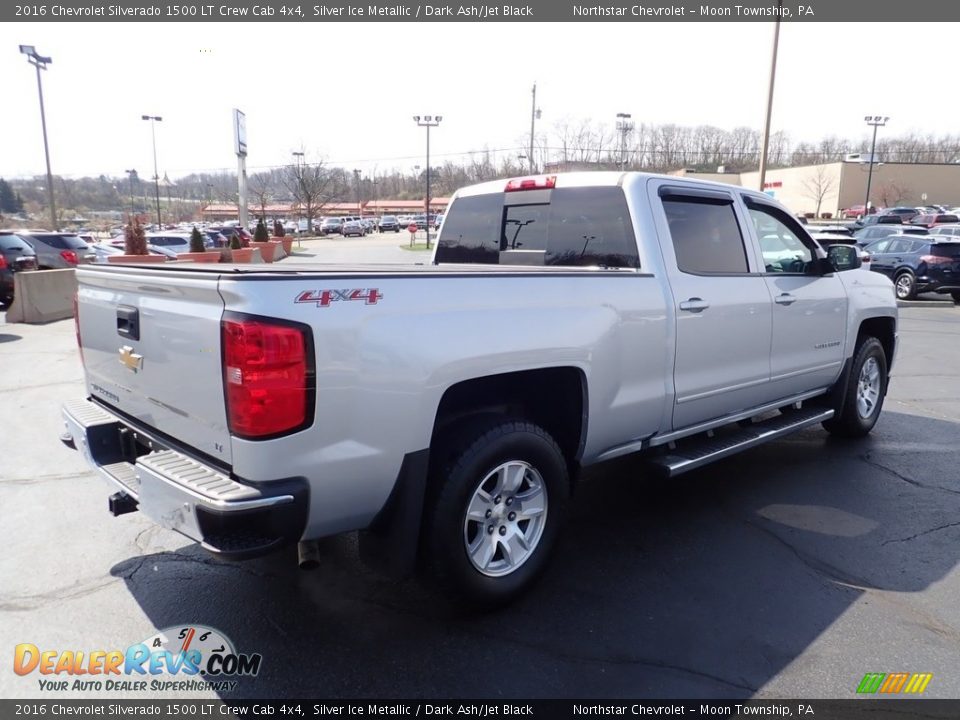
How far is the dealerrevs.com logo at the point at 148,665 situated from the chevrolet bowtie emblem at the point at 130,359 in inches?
49.6

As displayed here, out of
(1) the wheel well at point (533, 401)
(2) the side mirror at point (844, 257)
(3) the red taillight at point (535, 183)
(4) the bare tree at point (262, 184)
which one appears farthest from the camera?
(4) the bare tree at point (262, 184)

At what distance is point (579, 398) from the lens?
3631 mm

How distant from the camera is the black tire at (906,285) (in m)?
17.8

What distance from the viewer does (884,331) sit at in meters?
6.31

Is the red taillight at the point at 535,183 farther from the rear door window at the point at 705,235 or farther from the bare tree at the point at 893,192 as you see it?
the bare tree at the point at 893,192

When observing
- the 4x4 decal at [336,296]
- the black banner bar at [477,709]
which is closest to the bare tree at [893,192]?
the black banner bar at [477,709]

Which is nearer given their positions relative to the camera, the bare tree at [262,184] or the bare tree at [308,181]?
the bare tree at [308,181]

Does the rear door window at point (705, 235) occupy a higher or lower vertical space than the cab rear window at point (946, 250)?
higher

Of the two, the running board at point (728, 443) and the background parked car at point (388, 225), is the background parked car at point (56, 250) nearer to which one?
the running board at point (728, 443)

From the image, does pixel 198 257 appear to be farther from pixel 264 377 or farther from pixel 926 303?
pixel 926 303

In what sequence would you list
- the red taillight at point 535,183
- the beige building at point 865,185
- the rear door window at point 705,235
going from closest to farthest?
the rear door window at point 705,235 < the red taillight at point 535,183 < the beige building at point 865,185

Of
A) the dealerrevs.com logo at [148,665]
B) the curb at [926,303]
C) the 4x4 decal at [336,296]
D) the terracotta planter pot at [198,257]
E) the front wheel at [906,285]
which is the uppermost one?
the 4x4 decal at [336,296]

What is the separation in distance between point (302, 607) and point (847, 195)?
89.6 m

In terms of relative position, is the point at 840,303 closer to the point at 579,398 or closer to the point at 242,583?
the point at 579,398
